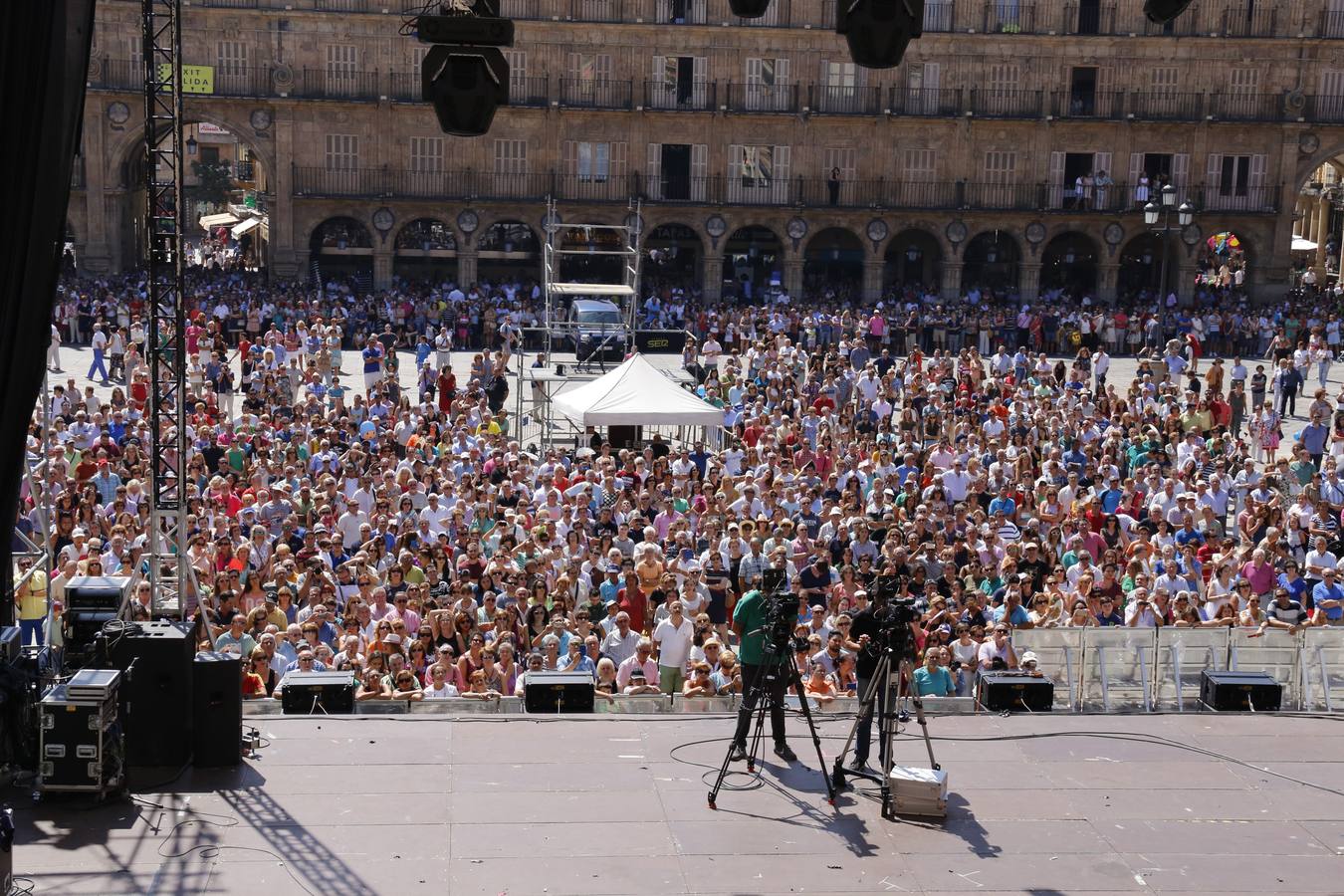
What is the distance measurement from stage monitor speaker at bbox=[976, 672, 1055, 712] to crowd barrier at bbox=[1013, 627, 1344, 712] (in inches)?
10.8

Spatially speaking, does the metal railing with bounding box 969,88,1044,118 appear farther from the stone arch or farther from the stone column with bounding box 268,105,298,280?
the stone column with bounding box 268,105,298,280

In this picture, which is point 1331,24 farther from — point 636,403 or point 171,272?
point 171,272

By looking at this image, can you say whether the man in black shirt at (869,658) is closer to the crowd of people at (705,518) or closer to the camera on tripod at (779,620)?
the crowd of people at (705,518)

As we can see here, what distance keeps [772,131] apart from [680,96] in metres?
2.66

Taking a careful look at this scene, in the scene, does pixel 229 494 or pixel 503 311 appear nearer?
pixel 229 494

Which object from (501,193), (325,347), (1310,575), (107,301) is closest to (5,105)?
(1310,575)

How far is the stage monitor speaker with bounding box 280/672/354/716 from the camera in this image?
435 inches

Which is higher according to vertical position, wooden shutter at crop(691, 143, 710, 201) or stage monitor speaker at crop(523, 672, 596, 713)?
wooden shutter at crop(691, 143, 710, 201)

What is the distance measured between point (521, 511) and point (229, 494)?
10.5ft

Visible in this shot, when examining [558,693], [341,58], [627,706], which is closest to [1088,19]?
[341,58]

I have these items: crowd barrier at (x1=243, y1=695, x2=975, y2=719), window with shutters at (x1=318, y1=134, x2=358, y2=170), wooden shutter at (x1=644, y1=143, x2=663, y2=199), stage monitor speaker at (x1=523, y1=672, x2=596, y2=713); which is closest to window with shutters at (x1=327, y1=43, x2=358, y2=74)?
window with shutters at (x1=318, y1=134, x2=358, y2=170)

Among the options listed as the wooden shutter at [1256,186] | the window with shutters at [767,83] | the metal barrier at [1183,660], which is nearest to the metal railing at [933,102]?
the window with shutters at [767,83]

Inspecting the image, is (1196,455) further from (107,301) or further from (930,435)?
(107,301)

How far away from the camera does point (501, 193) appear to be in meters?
42.3
